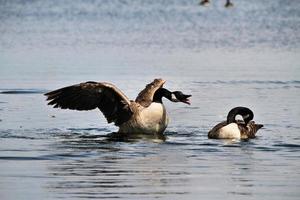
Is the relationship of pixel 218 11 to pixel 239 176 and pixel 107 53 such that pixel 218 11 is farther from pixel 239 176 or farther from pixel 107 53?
pixel 239 176

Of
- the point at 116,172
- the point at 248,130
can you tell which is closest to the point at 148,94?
the point at 248,130

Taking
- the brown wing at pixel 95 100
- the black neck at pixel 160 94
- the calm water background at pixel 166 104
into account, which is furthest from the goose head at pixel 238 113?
the brown wing at pixel 95 100

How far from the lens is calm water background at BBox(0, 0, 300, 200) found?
11.8 m

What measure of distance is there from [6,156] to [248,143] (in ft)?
11.3

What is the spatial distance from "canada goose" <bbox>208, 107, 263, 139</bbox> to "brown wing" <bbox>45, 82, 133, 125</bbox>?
1448 millimetres

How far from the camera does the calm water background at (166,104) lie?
38.8ft

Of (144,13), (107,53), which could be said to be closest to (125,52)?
(107,53)

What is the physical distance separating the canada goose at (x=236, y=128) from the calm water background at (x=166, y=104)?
165 mm

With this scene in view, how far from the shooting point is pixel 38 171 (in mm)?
12570

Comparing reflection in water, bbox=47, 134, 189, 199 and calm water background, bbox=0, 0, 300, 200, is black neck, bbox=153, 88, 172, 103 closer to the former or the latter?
calm water background, bbox=0, 0, 300, 200

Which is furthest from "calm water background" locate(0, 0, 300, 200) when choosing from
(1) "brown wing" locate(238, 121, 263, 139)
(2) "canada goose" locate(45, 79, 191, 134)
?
(2) "canada goose" locate(45, 79, 191, 134)

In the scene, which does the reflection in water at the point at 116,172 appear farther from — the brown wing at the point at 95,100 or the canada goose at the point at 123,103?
the brown wing at the point at 95,100

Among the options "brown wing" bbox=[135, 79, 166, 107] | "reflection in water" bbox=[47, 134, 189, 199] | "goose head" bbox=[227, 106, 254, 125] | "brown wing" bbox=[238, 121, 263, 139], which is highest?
"brown wing" bbox=[135, 79, 166, 107]

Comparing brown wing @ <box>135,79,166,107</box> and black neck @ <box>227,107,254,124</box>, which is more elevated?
brown wing @ <box>135,79,166,107</box>
